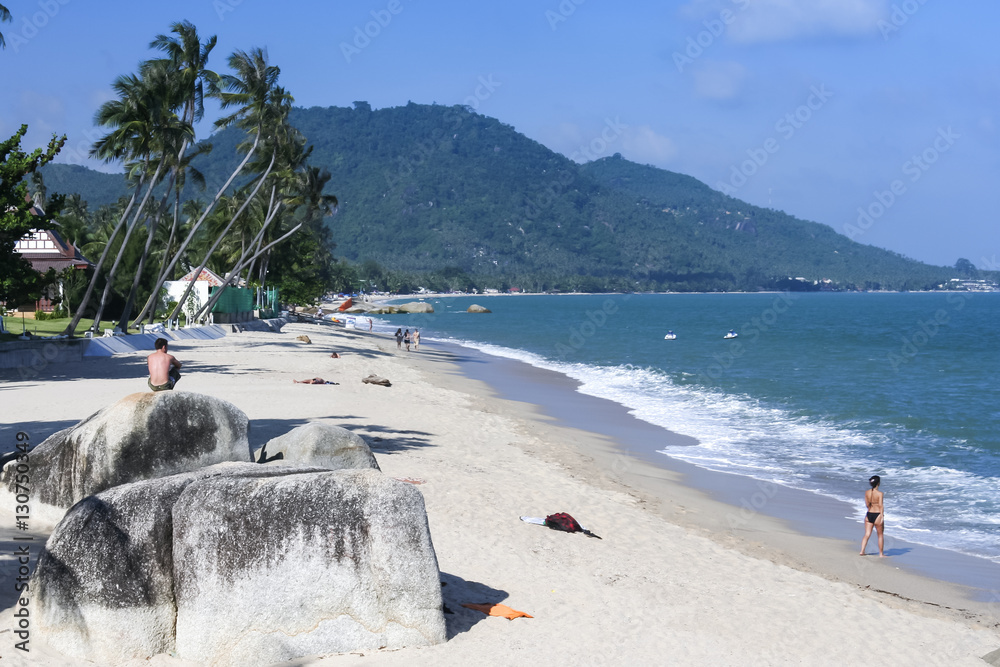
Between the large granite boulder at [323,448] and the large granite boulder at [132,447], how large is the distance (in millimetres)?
867

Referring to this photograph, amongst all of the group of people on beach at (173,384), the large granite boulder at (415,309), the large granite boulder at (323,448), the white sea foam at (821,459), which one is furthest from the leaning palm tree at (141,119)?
the large granite boulder at (415,309)

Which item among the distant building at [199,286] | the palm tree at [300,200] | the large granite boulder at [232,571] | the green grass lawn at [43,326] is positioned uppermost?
the palm tree at [300,200]

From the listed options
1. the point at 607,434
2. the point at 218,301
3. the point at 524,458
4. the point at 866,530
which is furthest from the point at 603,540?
the point at 218,301

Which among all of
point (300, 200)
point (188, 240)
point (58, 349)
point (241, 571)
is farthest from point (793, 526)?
point (300, 200)

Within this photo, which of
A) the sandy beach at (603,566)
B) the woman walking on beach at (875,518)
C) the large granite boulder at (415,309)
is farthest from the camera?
the large granite boulder at (415,309)

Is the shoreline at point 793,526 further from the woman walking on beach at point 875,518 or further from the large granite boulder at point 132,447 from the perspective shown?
the large granite boulder at point 132,447

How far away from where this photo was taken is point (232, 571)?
20.0 ft

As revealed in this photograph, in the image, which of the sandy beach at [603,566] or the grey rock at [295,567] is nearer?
the grey rock at [295,567]

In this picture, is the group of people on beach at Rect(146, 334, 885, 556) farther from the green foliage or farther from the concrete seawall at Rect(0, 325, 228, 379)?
the concrete seawall at Rect(0, 325, 228, 379)

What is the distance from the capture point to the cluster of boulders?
6059 millimetres

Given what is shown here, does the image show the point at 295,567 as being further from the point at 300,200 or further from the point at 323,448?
the point at 300,200

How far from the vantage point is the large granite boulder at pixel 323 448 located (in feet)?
30.1

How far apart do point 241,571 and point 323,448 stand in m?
3.20

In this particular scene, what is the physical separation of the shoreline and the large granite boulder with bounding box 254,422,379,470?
17.8 feet
